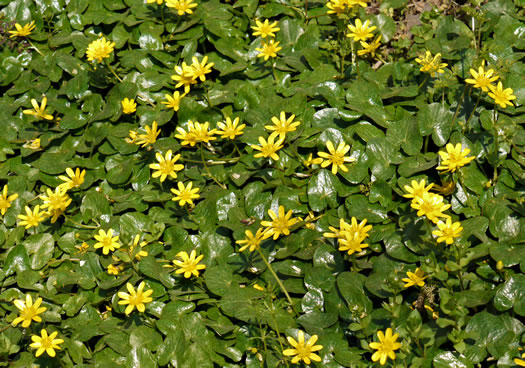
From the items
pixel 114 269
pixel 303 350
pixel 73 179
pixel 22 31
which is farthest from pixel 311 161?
pixel 22 31

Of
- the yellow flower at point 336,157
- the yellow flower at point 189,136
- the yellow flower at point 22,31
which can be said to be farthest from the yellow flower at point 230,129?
the yellow flower at point 22,31

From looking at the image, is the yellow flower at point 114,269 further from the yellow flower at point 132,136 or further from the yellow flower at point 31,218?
the yellow flower at point 132,136

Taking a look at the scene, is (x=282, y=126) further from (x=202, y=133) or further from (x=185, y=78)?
(x=185, y=78)

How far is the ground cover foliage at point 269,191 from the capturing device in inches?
120

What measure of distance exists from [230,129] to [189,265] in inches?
38.5

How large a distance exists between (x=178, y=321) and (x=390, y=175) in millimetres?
1492

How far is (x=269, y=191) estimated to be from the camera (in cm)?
370

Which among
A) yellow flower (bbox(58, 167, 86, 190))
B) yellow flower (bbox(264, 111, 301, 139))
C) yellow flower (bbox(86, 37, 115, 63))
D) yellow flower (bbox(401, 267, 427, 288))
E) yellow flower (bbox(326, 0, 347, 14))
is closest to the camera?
yellow flower (bbox(401, 267, 427, 288))

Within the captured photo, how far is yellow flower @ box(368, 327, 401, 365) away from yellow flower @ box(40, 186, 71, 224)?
2088 millimetres

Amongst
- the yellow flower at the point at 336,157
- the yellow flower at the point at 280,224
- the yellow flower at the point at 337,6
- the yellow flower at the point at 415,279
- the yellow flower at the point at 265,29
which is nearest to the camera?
the yellow flower at the point at 415,279

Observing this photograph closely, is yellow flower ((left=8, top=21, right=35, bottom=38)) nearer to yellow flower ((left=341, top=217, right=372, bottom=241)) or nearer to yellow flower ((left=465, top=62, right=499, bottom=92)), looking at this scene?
yellow flower ((left=341, top=217, right=372, bottom=241))

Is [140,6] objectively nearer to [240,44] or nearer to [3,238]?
[240,44]

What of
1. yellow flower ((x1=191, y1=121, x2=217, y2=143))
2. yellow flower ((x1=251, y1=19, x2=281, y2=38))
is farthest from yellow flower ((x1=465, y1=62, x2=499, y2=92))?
yellow flower ((x1=191, y1=121, x2=217, y2=143))

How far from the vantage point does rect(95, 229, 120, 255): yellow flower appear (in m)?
3.52
